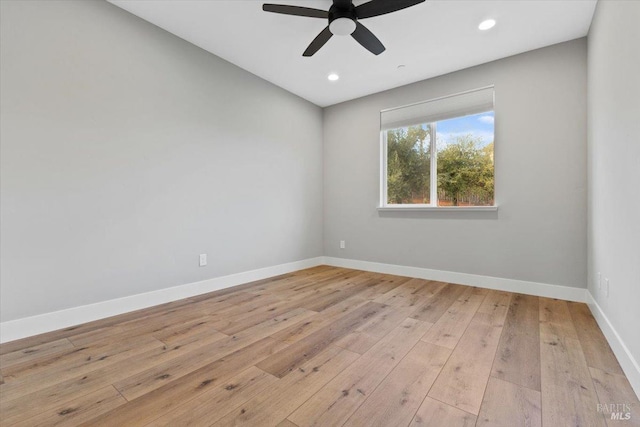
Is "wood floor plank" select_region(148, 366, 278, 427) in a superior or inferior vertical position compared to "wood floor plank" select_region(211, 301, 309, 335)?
superior

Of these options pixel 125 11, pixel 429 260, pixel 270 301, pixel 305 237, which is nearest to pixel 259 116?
pixel 125 11

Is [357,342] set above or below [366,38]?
below

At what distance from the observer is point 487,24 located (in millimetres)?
2447

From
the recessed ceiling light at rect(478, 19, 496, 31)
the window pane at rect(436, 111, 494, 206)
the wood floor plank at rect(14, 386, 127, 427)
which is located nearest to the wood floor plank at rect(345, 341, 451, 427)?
the wood floor plank at rect(14, 386, 127, 427)

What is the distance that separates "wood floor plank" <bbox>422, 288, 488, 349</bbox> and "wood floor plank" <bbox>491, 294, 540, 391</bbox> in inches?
9.9

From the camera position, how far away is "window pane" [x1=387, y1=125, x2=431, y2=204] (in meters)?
3.65

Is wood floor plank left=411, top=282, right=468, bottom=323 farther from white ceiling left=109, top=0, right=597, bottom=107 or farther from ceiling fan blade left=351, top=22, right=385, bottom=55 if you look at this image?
white ceiling left=109, top=0, right=597, bottom=107

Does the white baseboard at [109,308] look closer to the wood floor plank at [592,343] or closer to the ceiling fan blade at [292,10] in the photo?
the ceiling fan blade at [292,10]

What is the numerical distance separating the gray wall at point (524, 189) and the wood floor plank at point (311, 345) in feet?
5.10

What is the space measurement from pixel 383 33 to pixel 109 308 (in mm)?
3440

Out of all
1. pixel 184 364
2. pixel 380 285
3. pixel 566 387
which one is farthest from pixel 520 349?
pixel 184 364

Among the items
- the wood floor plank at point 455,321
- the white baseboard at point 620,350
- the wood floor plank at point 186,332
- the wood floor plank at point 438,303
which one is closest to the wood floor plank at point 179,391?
the wood floor plank at point 186,332

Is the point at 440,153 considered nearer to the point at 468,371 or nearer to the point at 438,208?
the point at 438,208

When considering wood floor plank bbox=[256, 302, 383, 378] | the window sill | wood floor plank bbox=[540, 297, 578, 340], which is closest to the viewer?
wood floor plank bbox=[256, 302, 383, 378]
